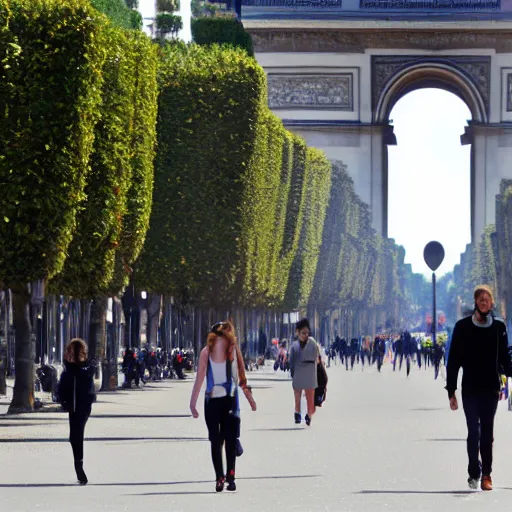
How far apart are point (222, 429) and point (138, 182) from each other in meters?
23.7

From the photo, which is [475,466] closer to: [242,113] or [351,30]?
[242,113]

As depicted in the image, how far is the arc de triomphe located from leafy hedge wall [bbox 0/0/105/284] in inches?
3117

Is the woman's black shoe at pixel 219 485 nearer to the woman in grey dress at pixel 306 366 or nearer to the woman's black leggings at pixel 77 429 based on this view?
the woman's black leggings at pixel 77 429

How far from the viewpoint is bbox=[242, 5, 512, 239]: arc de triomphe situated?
115 m

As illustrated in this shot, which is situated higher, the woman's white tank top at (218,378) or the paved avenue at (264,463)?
the woman's white tank top at (218,378)

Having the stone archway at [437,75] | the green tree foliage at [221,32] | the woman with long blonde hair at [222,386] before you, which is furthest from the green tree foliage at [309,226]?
A: the woman with long blonde hair at [222,386]

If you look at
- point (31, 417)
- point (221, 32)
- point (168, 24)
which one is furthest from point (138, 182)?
point (168, 24)

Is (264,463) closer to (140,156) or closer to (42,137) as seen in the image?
(42,137)

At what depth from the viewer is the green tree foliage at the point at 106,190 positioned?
3959 cm

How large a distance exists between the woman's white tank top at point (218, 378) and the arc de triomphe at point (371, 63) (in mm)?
93400

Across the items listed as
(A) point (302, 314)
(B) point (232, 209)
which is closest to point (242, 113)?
(B) point (232, 209)

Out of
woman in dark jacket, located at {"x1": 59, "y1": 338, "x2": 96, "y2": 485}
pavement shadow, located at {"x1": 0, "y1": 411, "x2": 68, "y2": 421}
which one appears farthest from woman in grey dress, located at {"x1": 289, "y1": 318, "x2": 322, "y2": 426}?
woman in dark jacket, located at {"x1": 59, "y1": 338, "x2": 96, "y2": 485}

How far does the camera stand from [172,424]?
34.9 m

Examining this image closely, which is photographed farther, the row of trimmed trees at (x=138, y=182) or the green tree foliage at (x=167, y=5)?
the green tree foliage at (x=167, y=5)
